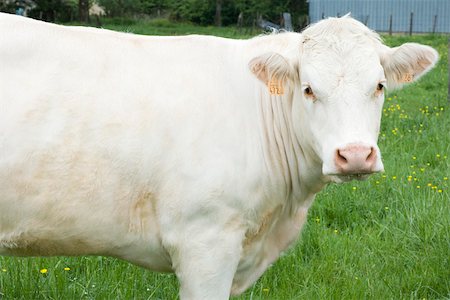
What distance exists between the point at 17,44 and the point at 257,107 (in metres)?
1.30

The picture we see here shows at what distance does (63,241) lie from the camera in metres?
4.04

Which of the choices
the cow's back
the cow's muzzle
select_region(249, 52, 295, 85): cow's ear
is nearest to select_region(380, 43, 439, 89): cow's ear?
select_region(249, 52, 295, 85): cow's ear

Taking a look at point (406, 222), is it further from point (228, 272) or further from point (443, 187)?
point (228, 272)

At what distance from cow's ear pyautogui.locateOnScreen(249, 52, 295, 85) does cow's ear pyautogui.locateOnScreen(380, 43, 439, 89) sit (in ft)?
1.72

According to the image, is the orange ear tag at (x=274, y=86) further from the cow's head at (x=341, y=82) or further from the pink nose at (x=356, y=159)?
the pink nose at (x=356, y=159)

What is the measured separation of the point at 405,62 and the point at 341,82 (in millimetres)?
499

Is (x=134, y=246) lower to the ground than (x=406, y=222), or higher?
higher

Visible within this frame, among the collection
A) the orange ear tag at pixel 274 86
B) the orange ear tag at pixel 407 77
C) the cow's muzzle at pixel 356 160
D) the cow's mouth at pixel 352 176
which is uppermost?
the orange ear tag at pixel 407 77

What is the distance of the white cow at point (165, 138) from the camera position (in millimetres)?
3895

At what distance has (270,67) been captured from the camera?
13.3ft

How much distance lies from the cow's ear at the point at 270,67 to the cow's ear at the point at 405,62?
1.72ft

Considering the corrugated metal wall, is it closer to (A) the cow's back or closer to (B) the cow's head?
(B) the cow's head

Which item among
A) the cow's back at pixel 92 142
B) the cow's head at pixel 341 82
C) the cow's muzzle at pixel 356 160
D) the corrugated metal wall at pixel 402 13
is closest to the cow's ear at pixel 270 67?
the cow's head at pixel 341 82

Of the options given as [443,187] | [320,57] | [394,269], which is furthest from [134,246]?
[443,187]
